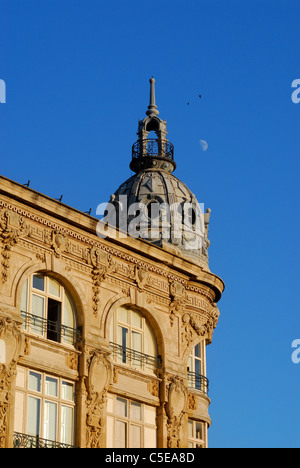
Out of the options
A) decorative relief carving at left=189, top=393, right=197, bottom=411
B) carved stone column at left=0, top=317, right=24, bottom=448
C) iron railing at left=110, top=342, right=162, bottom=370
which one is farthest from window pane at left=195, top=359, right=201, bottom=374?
carved stone column at left=0, top=317, right=24, bottom=448

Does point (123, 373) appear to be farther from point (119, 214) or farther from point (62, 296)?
point (119, 214)

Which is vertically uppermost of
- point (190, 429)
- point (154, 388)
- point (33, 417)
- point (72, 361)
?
point (72, 361)

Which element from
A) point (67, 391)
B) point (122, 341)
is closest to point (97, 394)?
point (67, 391)

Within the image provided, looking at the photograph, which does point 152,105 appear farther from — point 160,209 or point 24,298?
point 24,298

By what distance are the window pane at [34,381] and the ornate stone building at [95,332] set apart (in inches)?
1.7

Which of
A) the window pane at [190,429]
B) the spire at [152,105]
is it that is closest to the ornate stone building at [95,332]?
the window pane at [190,429]

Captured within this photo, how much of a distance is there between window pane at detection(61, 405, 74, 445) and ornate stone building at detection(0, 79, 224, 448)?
0.05 meters

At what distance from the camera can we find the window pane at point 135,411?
4403cm

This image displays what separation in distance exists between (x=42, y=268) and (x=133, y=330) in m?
5.09

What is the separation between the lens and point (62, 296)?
1695 inches

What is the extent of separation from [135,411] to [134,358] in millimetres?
1968

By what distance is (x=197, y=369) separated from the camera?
47906mm

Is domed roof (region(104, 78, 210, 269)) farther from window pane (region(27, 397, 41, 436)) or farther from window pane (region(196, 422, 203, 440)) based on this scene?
window pane (region(27, 397, 41, 436))
